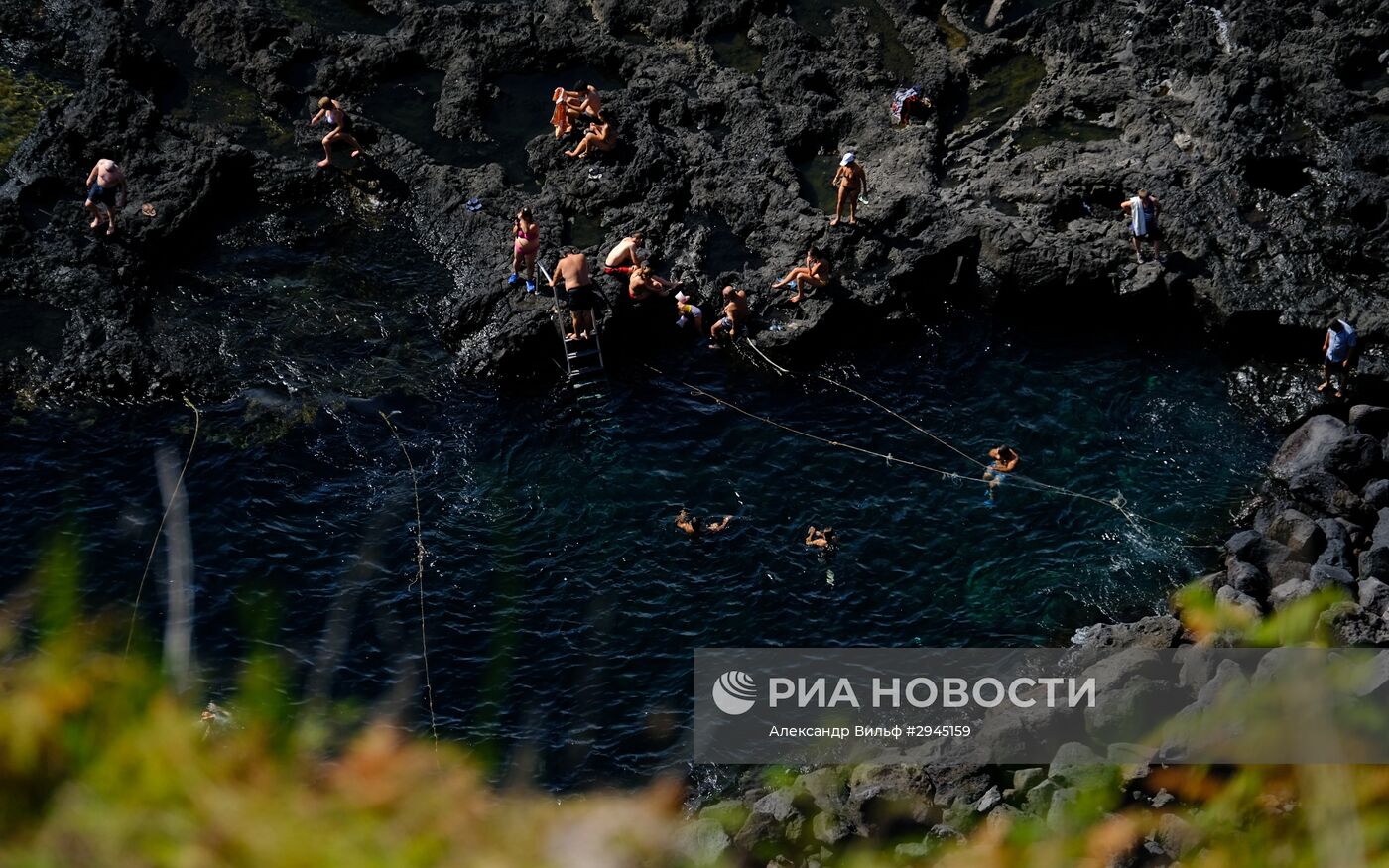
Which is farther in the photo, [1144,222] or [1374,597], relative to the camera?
[1144,222]

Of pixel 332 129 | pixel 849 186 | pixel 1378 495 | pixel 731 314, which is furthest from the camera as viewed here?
pixel 332 129

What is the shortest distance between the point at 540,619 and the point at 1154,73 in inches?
764

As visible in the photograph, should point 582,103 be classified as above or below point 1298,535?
above

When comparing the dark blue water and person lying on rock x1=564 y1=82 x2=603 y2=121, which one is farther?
person lying on rock x1=564 y1=82 x2=603 y2=121

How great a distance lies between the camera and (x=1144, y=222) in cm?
2384

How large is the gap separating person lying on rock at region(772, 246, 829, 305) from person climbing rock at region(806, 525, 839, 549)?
5.42 meters

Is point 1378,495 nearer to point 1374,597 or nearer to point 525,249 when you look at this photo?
point 1374,597

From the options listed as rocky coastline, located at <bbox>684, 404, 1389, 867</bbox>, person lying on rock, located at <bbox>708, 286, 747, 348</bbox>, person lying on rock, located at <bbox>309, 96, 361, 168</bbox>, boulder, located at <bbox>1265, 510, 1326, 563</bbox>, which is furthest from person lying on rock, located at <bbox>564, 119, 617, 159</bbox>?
boulder, located at <bbox>1265, 510, 1326, 563</bbox>

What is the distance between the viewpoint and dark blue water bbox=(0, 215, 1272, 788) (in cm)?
1831

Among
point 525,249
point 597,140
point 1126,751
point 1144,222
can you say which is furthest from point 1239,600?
point 597,140

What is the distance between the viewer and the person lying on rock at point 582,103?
26719mm

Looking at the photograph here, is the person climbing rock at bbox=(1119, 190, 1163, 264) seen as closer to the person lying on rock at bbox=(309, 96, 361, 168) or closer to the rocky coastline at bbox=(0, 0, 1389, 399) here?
the rocky coastline at bbox=(0, 0, 1389, 399)

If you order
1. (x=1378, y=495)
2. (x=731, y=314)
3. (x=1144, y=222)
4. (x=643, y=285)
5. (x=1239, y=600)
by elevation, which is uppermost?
(x=1144, y=222)

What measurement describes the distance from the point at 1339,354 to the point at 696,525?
11.9 metres
